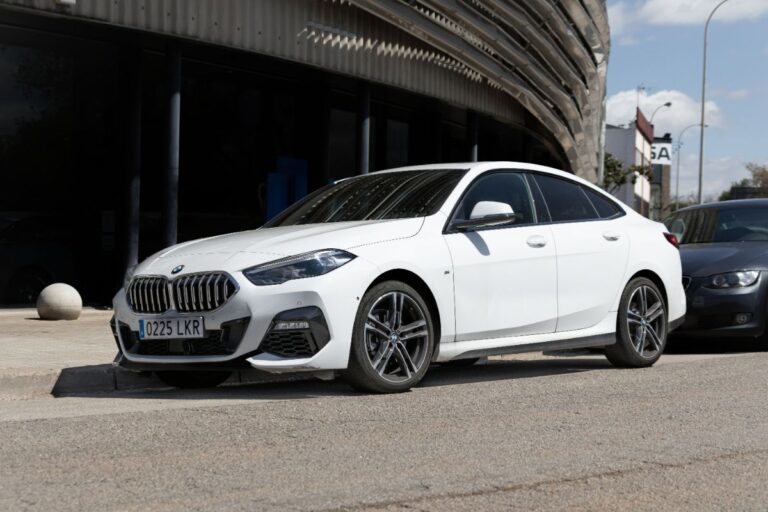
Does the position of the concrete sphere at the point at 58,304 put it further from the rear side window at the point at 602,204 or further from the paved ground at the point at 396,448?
the rear side window at the point at 602,204

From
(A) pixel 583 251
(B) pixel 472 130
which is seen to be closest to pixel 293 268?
(A) pixel 583 251

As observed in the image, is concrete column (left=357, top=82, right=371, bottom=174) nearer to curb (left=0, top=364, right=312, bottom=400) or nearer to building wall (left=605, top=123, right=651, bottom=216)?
curb (left=0, top=364, right=312, bottom=400)

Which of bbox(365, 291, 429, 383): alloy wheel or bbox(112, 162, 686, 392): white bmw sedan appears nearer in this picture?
bbox(112, 162, 686, 392): white bmw sedan

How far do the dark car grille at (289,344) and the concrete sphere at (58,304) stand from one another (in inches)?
303

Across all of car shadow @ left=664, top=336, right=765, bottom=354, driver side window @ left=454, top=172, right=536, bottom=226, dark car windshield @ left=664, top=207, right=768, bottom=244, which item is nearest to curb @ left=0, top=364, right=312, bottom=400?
driver side window @ left=454, top=172, right=536, bottom=226

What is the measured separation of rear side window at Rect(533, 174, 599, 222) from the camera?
353 inches

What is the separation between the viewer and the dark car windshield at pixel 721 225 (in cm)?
1262

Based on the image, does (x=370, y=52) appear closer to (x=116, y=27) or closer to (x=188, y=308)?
(x=116, y=27)

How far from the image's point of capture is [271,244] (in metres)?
7.40

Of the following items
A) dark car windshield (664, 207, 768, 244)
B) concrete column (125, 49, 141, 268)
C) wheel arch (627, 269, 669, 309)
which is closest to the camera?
wheel arch (627, 269, 669, 309)

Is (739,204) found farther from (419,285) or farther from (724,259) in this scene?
(419,285)

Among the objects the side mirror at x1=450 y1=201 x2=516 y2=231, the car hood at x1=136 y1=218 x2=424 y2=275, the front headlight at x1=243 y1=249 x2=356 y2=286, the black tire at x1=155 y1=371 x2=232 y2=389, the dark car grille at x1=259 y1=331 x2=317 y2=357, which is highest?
the side mirror at x1=450 y1=201 x2=516 y2=231

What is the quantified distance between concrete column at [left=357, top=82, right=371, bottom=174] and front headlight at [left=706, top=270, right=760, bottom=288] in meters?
9.21

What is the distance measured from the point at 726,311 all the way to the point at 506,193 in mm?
3733
